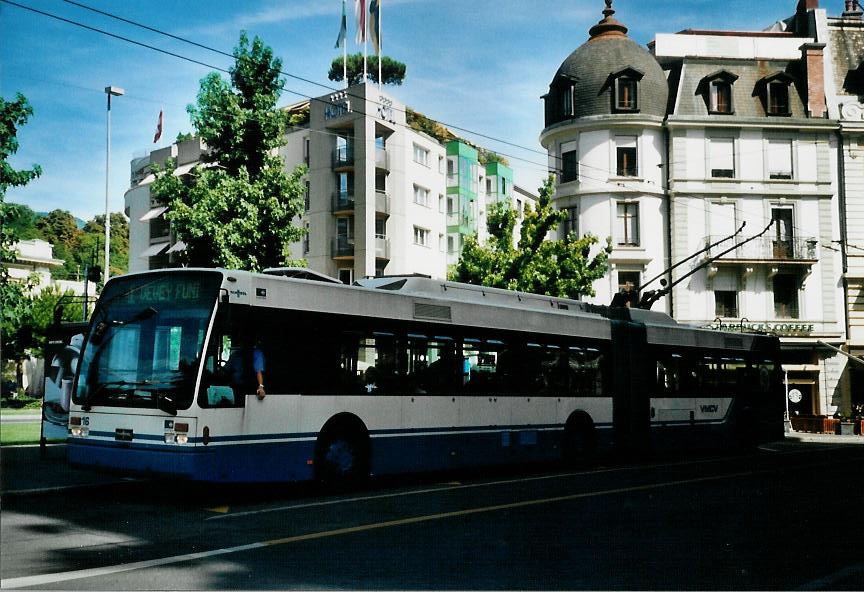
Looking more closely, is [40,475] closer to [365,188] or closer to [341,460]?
[341,460]

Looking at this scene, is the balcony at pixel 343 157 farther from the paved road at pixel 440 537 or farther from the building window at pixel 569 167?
the paved road at pixel 440 537

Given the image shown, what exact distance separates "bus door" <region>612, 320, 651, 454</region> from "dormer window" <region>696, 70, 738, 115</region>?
90.7 ft

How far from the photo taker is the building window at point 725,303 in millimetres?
41750

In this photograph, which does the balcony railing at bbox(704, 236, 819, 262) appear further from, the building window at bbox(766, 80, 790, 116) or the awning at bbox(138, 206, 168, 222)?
the awning at bbox(138, 206, 168, 222)

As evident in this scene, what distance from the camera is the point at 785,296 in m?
42.2

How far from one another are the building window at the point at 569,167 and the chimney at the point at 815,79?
451 inches

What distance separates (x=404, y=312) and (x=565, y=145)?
31.8 meters

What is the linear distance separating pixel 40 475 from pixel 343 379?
491 cm

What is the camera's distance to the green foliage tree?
1891cm

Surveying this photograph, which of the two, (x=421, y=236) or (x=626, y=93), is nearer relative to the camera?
(x=626, y=93)

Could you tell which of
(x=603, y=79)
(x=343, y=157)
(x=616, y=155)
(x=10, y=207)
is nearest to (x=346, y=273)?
(x=343, y=157)

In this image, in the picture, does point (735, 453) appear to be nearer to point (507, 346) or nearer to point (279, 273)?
point (507, 346)

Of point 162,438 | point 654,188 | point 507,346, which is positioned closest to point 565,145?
point 654,188

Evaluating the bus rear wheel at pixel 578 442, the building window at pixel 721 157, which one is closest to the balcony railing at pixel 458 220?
the building window at pixel 721 157
